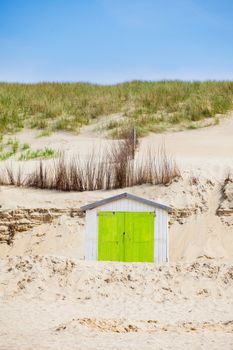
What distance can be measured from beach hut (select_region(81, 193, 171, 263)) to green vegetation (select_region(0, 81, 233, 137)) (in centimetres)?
1116

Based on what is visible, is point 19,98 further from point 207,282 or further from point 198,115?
point 207,282

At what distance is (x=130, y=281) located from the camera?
48.8 ft

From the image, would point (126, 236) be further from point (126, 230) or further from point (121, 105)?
point (121, 105)

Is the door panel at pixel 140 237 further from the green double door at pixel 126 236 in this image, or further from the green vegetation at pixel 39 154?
the green vegetation at pixel 39 154

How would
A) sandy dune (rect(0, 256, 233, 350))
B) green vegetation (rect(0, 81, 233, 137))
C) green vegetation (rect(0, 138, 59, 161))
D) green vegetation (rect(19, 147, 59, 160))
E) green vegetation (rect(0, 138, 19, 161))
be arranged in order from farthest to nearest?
green vegetation (rect(0, 81, 233, 137))
green vegetation (rect(0, 138, 19, 161))
green vegetation (rect(0, 138, 59, 161))
green vegetation (rect(19, 147, 59, 160))
sandy dune (rect(0, 256, 233, 350))

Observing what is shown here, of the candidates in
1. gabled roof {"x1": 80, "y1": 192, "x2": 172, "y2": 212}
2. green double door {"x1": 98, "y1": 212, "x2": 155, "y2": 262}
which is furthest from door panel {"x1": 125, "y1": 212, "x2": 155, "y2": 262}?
gabled roof {"x1": 80, "y1": 192, "x2": 172, "y2": 212}

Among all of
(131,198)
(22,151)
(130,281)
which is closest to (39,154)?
(22,151)

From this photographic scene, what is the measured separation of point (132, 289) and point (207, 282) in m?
1.53

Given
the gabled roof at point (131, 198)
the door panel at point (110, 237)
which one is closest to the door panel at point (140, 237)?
the door panel at point (110, 237)

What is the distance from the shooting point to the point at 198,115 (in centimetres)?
2991

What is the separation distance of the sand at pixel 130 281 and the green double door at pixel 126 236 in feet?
3.21

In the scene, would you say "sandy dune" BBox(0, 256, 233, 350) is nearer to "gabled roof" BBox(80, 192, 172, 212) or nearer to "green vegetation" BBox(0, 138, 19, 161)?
"gabled roof" BBox(80, 192, 172, 212)

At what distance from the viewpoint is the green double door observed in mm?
16438

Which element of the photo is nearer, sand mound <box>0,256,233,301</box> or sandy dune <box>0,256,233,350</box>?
sandy dune <box>0,256,233,350</box>
